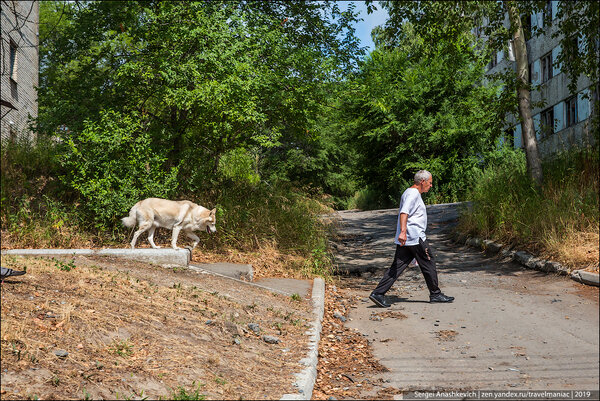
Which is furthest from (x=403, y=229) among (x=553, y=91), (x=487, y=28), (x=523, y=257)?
(x=553, y=91)

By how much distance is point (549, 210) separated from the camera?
37.3 ft

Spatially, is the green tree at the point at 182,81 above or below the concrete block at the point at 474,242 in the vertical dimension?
above

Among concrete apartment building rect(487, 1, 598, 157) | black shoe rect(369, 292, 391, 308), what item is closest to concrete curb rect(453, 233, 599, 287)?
black shoe rect(369, 292, 391, 308)

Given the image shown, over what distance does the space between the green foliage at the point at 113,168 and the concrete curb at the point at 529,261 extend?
278 inches

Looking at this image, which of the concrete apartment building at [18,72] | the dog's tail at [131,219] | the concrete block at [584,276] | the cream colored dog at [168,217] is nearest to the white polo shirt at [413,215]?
the concrete block at [584,276]

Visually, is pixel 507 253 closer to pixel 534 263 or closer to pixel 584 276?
pixel 534 263

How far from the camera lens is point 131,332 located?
17.5 ft

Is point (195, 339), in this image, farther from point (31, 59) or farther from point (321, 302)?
Answer: point (31, 59)

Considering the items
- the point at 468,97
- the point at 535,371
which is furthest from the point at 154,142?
the point at 468,97

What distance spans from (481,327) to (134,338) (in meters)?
3.83

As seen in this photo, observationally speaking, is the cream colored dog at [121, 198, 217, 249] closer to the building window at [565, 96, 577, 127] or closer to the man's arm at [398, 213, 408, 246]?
the man's arm at [398, 213, 408, 246]

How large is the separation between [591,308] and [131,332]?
389 cm

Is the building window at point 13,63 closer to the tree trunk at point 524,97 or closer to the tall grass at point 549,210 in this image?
the tall grass at point 549,210

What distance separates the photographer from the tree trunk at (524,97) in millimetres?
13656
